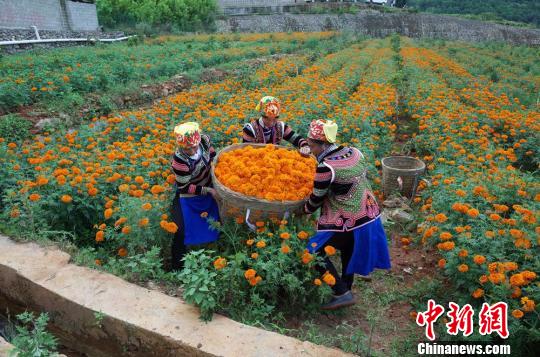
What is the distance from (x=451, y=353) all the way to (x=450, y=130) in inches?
148

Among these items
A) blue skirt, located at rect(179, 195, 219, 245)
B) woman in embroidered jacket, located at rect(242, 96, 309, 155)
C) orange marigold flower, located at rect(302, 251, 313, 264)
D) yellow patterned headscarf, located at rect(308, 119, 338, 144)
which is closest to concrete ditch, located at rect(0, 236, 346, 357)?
orange marigold flower, located at rect(302, 251, 313, 264)

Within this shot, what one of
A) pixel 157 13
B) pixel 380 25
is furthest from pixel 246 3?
pixel 380 25

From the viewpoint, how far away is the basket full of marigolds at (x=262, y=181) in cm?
288

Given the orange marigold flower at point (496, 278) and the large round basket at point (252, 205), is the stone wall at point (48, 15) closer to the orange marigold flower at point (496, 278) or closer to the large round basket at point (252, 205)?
the large round basket at point (252, 205)

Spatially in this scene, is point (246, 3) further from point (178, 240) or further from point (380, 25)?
point (178, 240)

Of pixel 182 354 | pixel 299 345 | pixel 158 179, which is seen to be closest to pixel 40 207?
pixel 158 179

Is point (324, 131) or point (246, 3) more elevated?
point (246, 3)

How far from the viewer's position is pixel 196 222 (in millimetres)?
3295

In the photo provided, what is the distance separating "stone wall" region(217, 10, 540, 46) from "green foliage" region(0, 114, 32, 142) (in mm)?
37921

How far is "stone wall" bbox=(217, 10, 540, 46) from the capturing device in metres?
40.1

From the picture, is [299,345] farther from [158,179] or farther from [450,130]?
[450,130]

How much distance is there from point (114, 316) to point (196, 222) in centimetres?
105

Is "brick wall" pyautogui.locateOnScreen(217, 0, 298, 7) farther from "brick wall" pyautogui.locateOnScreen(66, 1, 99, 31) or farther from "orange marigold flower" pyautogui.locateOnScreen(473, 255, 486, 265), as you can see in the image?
"orange marigold flower" pyautogui.locateOnScreen(473, 255, 486, 265)

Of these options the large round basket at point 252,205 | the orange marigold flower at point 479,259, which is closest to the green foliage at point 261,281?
the large round basket at point 252,205
